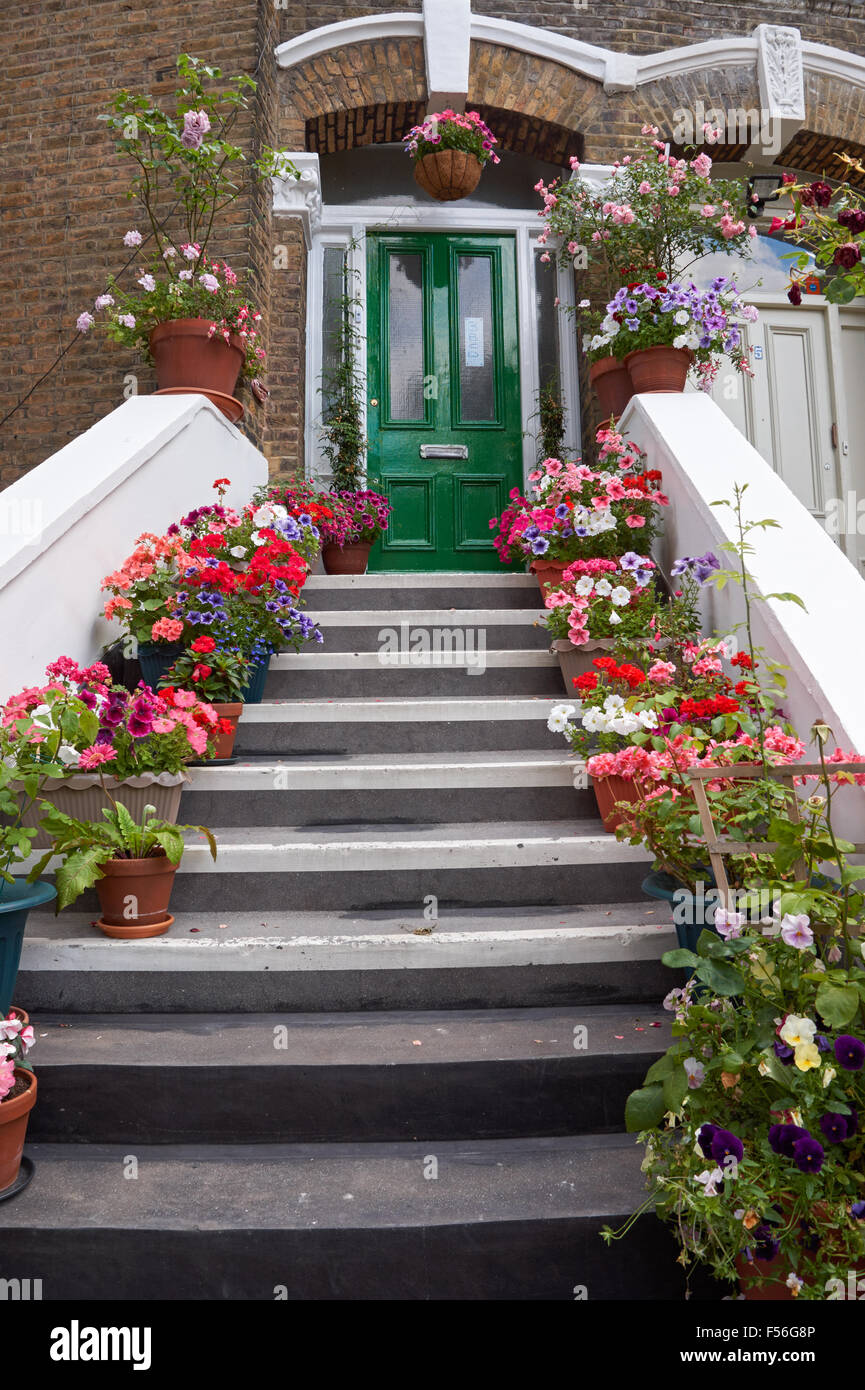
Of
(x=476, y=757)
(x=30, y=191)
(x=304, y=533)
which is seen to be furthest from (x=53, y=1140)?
(x=30, y=191)

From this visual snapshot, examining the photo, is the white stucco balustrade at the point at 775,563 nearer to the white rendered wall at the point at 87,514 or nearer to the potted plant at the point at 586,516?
the potted plant at the point at 586,516

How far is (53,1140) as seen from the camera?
6.21 feet

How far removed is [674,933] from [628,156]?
5086 mm

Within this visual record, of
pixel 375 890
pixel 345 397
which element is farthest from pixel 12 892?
pixel 345 397

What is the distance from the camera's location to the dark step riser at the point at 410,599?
4297 mm

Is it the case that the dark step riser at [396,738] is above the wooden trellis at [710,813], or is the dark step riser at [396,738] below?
above

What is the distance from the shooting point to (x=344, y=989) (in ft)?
7.24

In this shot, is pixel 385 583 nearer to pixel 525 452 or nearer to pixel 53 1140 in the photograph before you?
pixel 525 452

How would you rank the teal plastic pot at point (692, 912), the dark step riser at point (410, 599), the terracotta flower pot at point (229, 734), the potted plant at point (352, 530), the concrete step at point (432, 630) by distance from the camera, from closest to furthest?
1. the teal plastic pot at point (692, 912)
2. the terracotta flower pot at point (229, 734)
3. the concrete step at point (432, 630)
4. the dark step riser at point (410, 599)
5. the potted plant at point (352, 530)

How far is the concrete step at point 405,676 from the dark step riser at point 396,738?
38cm

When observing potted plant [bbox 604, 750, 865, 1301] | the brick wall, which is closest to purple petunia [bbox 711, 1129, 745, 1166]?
potted plant [bbox 604, 750, 865, 1301]

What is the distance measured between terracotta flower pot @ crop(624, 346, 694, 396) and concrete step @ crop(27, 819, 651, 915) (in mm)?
2831

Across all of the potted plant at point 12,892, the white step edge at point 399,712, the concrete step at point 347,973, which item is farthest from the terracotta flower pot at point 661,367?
the potted plant at point 12,892

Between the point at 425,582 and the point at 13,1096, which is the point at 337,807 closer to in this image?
the point at 13,1096
